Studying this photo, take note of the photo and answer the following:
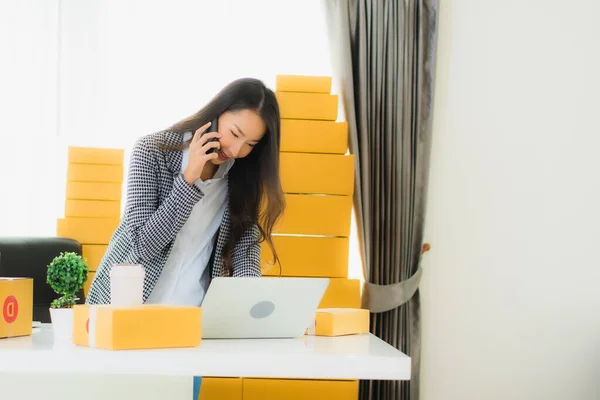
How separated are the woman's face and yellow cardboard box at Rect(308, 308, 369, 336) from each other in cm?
54

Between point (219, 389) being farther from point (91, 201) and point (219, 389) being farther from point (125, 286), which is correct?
point (125, 286)

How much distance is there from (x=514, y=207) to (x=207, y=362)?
2233 millimetres

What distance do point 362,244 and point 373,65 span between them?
2.35 feet

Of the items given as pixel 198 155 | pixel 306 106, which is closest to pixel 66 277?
pixel 198 155

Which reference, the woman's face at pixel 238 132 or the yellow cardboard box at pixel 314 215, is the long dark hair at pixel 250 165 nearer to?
the woman's face at pixel 238 132

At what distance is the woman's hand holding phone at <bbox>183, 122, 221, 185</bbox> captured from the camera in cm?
165

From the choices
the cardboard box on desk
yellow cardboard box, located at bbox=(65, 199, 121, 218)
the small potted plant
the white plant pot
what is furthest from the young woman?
yellow cardboard box, located at bbox=(65, 199, 121, 218)

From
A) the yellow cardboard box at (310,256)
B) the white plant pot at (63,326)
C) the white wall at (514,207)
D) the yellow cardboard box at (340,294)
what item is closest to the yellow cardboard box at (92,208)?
the yellow cardboard box at (310,256)

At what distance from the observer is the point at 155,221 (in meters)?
1.65

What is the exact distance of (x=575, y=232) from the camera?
118 inches

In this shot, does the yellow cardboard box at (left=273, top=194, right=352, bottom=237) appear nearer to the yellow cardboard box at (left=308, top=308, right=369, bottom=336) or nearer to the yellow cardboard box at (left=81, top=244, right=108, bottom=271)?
the yellow cardboard box at (left=81, top=244, right=108, bottom=271)

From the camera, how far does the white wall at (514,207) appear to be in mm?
2951

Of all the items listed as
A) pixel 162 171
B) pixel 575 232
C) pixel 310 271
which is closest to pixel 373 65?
pixel 310 271

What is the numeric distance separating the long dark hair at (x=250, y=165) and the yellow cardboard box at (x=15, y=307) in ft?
2.08
